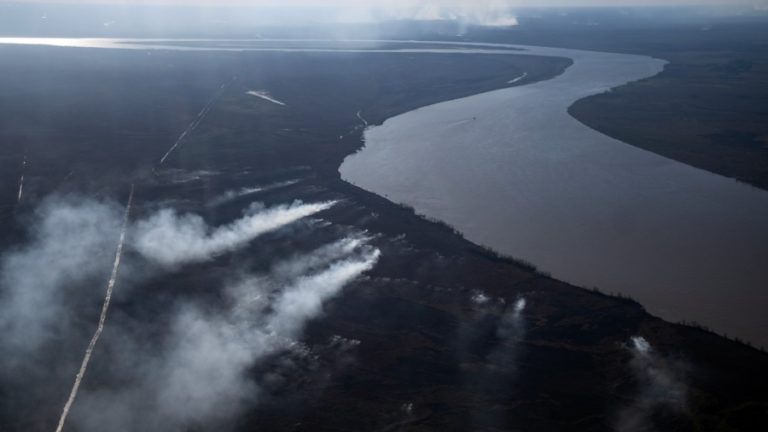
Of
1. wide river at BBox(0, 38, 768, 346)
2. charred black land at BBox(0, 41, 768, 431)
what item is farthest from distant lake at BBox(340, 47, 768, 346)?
charred black land at BBox(0, 41, 768, 431)

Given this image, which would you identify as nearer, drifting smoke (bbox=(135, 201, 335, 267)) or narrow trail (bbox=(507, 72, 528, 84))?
drifting smoke (bbox=(135, 201, 335, 267))

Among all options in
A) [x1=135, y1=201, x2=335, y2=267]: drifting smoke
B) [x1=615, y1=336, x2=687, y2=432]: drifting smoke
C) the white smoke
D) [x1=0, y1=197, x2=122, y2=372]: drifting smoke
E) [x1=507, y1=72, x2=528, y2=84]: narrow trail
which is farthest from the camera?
[x1=507, y1=72, x2=528, y2=84]: narrow trail

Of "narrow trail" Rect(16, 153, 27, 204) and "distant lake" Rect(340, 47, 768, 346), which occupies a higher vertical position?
"narrow trail" Rect(16, 153, 27, 204)

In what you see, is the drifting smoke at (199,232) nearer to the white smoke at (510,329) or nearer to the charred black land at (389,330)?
the charred black land at (389,330)

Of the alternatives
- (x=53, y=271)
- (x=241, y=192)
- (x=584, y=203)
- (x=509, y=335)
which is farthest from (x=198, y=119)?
(x=509, y=335)

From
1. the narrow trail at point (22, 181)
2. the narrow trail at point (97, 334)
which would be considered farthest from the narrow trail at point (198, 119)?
the narrow trail at point (97, 334)

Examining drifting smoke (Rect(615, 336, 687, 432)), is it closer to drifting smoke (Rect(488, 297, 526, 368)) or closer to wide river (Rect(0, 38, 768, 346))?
wide river (Rect(0, 38, 768, 346))

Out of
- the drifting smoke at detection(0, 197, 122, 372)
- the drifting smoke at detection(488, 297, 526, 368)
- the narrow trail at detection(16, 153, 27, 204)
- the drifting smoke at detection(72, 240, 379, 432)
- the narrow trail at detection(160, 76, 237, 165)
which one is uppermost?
the narrow trail at detection(160, 76, 237, 165)
